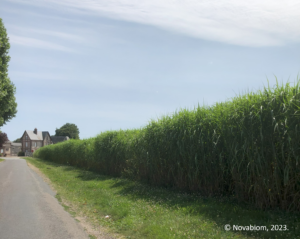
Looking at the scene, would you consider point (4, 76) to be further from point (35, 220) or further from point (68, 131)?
point (68, 131)

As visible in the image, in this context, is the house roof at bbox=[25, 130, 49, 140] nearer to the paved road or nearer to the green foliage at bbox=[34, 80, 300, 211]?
the paved road

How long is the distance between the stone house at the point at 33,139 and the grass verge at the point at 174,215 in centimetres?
10225

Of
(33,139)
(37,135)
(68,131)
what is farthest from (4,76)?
(68,131)

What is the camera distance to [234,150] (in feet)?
23.6

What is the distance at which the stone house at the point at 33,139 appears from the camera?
102 meters

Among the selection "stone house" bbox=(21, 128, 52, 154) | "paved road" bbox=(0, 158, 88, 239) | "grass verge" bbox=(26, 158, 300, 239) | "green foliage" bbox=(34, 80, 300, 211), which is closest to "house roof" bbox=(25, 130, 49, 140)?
"stone house" bbox=(21, 128, 52, 154)

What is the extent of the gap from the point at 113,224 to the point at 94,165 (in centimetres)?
1545

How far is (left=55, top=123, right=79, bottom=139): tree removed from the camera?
12256cm

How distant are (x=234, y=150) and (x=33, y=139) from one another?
109 metres

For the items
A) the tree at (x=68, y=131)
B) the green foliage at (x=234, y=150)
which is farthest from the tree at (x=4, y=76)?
the tree at (x=68, y=131)

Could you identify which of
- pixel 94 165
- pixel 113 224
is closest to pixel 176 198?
pixel 113 224

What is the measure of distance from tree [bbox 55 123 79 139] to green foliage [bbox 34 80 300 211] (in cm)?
11569

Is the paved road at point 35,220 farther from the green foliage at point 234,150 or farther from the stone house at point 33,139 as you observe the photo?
the stone house at point 33,139

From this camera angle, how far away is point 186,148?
9.27 metres
